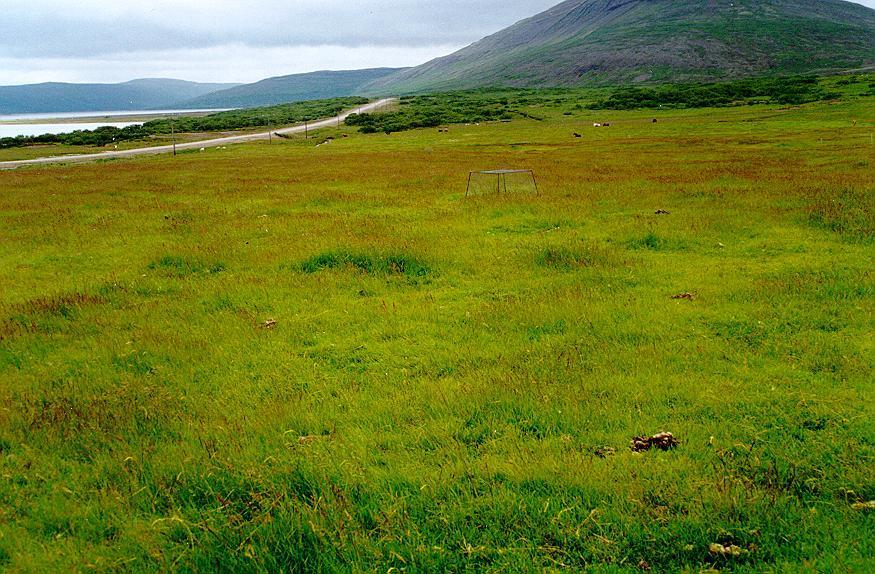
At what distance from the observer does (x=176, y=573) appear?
15.9ft

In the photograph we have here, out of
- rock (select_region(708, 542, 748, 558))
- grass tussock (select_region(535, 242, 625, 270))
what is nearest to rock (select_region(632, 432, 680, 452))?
rock (select_region(708, 542, 748, 558))

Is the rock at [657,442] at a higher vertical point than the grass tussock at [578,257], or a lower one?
lower

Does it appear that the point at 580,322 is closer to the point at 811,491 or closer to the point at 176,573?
the point at 811,491

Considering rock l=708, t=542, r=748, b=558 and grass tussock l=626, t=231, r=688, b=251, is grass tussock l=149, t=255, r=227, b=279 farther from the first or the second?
rock l=708, t=542, r=748, b=558

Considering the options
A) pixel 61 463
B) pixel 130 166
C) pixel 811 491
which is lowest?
pixel 811 491

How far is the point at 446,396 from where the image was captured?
7586 mm

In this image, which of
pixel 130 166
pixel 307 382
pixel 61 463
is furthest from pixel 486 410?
pixel 130 166

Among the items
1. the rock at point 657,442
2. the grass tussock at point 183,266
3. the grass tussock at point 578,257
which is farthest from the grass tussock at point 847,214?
the grass tussock at point 183,266

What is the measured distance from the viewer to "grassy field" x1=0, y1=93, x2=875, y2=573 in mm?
5090

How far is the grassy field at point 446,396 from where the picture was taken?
5.09 m

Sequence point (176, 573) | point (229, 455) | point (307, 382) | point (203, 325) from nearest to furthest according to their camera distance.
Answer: point (176, 573) < point (229, 455) < point (307, 382) < point (203, 325)

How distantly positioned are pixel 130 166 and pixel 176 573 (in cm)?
5036

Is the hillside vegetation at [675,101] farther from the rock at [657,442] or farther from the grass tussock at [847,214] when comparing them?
the rock at [657,442]

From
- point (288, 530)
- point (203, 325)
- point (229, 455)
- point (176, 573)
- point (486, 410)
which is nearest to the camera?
point (176, 573)
